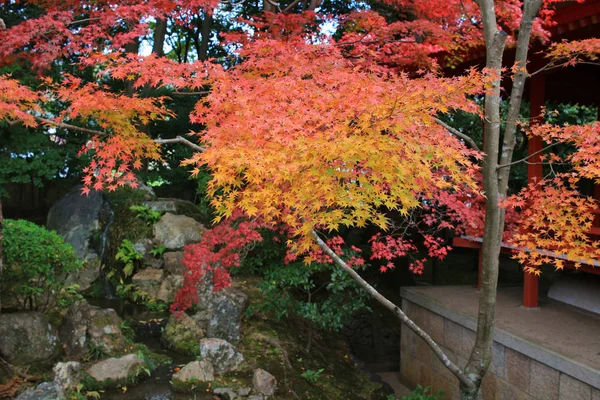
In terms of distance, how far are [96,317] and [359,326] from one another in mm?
5247

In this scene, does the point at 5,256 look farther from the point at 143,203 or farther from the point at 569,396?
the point at 569,396

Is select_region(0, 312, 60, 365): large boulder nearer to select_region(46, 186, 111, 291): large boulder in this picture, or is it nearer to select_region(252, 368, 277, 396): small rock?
select_region(252, 368, 277, 396): small rock

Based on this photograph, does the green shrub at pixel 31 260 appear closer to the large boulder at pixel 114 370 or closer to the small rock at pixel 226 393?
the large boulder at pixel 114 370

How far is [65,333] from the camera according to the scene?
277 inches

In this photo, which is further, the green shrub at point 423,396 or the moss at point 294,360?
the green shrub at point 423,396

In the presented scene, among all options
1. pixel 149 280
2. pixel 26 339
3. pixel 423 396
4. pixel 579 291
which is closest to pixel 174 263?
pixel 149 280

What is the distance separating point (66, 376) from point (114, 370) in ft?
1.89

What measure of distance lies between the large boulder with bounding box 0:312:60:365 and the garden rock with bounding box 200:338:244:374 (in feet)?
6.29

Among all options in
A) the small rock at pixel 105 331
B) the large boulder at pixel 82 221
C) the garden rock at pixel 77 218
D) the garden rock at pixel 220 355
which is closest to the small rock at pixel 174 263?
the large boulder at pixel 82 221

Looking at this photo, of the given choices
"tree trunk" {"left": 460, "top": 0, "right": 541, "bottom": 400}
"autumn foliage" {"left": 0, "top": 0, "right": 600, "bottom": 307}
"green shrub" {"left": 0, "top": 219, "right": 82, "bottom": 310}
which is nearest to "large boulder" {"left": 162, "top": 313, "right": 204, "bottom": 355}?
"autumn foliage" {"left": 0, "top": 0, "right": 600, "bottom": 307}

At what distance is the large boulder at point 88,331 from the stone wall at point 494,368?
15.4 ft

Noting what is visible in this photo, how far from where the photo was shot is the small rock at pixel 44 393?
17.9 feet

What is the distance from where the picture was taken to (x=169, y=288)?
31.2 ft

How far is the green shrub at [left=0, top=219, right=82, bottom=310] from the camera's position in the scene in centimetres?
651
